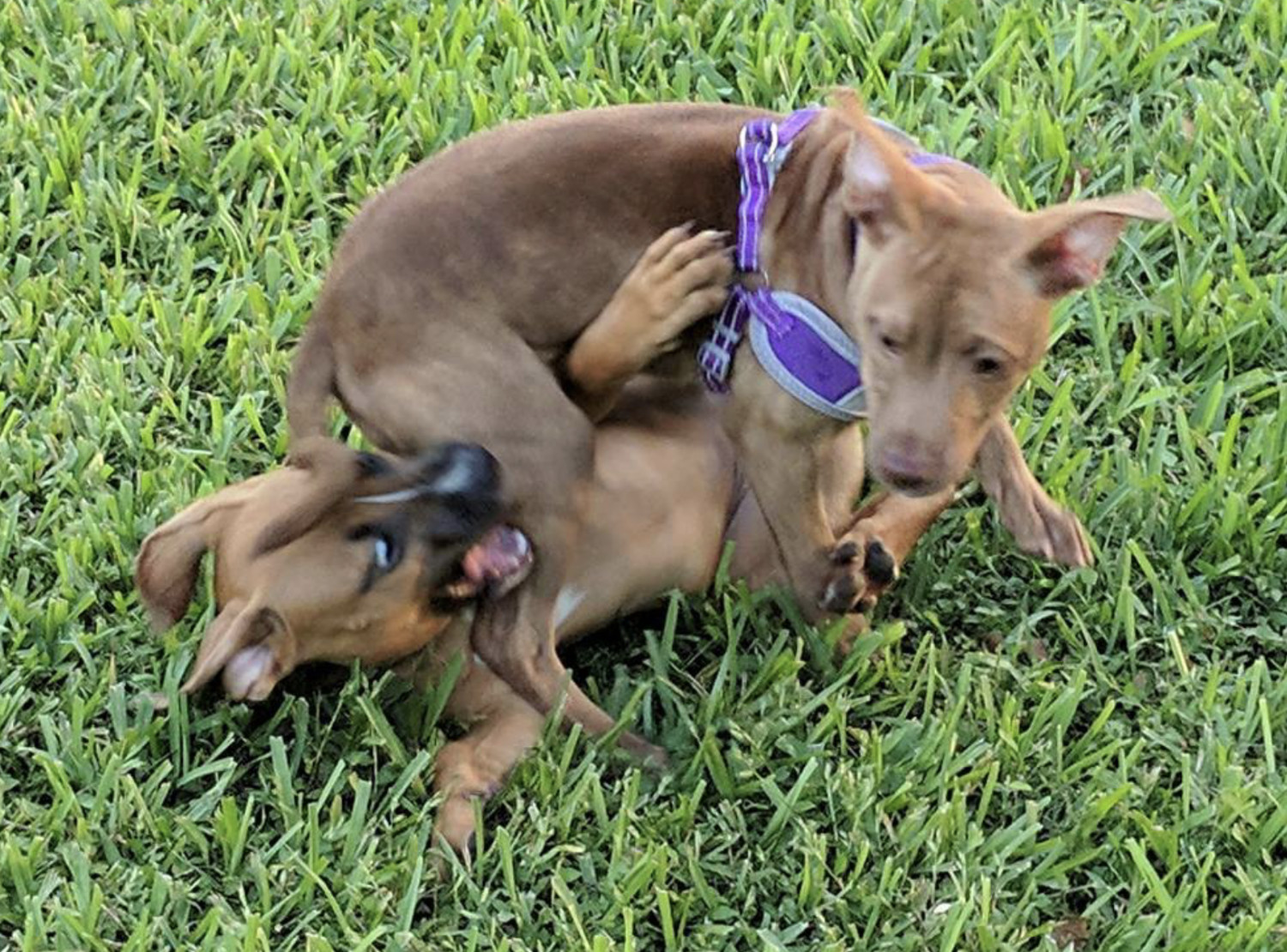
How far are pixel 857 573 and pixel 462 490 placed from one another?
95 cm

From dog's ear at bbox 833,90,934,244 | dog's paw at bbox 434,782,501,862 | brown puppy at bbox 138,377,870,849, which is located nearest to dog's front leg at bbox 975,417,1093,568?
brown puppy at bbox 138,377,870,849

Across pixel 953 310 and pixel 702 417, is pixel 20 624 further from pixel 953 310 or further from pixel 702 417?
pixel 953 310

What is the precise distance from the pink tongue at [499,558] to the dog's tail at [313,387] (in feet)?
1.63

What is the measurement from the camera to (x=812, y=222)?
4453 millimetres

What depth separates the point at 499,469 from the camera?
4340 millimetres

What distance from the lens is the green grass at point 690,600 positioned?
161 inches

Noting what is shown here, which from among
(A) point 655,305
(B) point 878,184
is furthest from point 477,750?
(B) point 878,184

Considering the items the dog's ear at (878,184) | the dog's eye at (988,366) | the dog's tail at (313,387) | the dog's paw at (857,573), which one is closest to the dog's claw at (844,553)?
the dog's paw at (857,573)

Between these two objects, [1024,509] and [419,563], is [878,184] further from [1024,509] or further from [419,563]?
[419,563]

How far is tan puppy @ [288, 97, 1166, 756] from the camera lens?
14.1ft

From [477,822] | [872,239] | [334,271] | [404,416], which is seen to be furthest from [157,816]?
[872,239]

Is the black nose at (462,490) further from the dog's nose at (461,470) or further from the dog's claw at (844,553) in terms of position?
the dog's claw at (844,553)

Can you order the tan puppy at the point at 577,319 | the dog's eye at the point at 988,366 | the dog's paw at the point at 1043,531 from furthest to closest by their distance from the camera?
the dog's paw at the point at 1043,531, the tan puppy at the point at 577,319, the dog's eye at the point at 988,366

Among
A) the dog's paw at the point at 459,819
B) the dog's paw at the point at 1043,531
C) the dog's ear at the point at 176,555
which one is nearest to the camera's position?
the dog's paw at the point at 459,819
